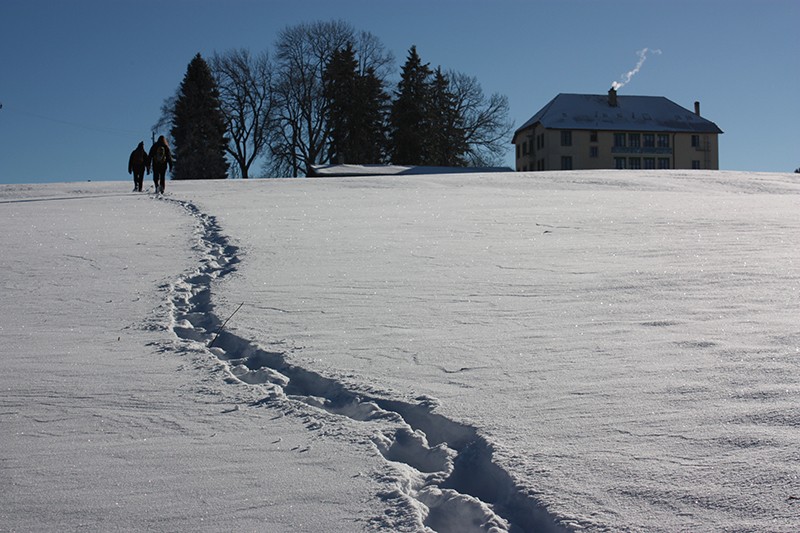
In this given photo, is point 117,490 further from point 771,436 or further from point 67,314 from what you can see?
point 67,314

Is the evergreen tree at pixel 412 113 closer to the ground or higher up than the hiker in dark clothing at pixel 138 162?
higher up

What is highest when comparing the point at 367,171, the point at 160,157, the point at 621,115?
the point at 621,115

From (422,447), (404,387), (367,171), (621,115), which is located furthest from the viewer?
(621,115)

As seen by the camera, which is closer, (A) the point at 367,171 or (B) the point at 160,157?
(B) the point at 160,157

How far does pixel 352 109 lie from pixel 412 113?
4.17 metres

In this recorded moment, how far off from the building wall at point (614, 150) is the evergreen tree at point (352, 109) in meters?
19.4

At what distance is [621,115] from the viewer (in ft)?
237

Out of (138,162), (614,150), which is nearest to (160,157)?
(138,162)

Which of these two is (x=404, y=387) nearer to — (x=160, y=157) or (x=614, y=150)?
(x=160, y=157)

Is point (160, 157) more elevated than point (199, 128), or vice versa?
→ point (199, 128)

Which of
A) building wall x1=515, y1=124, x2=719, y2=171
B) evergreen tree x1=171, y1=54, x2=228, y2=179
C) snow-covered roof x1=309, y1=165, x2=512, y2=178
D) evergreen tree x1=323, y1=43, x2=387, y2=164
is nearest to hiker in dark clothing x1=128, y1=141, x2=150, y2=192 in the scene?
snow-covered roof x1=309, y1=165, x2=512, y2=178

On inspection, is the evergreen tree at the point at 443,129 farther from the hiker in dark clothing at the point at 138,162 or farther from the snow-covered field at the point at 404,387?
the snow-covered field at the point at 404,387

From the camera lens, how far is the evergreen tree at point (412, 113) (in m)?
54.3

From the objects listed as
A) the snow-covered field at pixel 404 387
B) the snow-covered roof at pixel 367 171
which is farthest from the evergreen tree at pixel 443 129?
the snow-covered field at pixel 404 387
